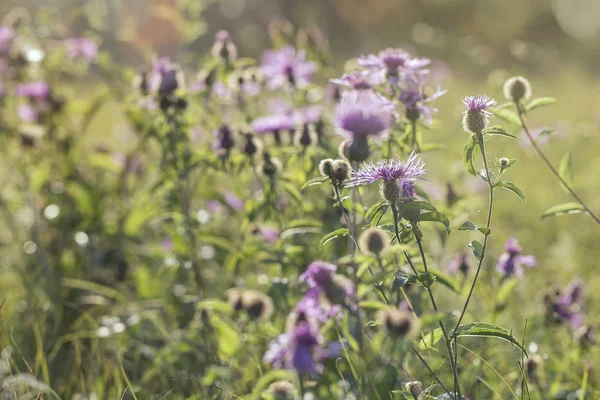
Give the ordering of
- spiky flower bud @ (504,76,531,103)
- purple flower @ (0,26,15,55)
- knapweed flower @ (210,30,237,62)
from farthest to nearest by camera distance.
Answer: purple flower @ (0,26,15,55)
knapweed flower @ (210,30,237,62)
spiky flower bud @ (504,76,531,103)

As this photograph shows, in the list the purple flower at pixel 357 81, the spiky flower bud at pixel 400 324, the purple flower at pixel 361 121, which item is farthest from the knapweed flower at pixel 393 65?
the spiky flower bud at pixel 400 324

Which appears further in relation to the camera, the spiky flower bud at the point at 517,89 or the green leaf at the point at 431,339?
the spiky flower bud at the point at 517,89

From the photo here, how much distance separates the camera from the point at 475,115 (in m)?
1.18

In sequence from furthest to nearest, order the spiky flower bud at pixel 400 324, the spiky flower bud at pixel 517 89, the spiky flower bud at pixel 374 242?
1. the spiky flower bud at pixel 517 89
2. the spiky flower bud at pixel 374 242
3. the spiky flower bud at pixel 400 324

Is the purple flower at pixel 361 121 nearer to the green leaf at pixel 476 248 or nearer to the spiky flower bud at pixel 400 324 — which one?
the green leaf at pixel 476 248

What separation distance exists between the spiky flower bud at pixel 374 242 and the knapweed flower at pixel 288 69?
1081 millimetres

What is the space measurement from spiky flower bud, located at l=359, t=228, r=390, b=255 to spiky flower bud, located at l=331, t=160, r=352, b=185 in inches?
6.3

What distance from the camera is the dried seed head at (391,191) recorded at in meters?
1.15

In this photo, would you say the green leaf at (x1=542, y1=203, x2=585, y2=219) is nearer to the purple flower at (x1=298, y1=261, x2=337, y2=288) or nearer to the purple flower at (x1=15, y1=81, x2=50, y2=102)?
the purple flower at (x1=298, y1=261, x2=337, y2=288)

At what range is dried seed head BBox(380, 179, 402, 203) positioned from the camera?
3.78 feet

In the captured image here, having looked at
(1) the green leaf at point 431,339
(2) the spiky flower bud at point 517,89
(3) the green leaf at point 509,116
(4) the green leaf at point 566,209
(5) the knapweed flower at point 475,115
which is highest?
(2) the spiky flower bud at point 517,89

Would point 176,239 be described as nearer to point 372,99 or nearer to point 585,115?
point 372,99

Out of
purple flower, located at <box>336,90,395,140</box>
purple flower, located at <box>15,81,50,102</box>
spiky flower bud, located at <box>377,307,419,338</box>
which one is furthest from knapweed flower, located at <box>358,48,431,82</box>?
purple flower, located at <box>15,81,50,102</box>

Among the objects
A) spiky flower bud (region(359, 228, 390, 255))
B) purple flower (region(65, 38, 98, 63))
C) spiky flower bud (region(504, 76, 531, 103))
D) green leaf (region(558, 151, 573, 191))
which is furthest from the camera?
purple flower (region(65, 38, 98, 63))
